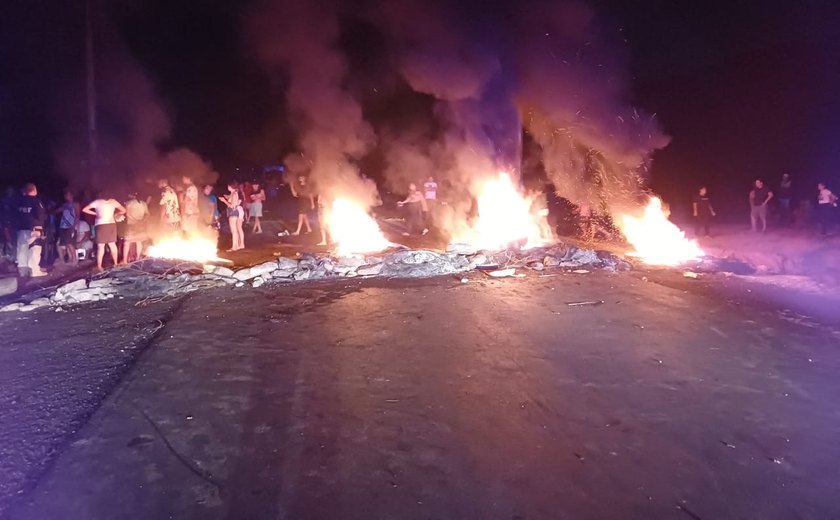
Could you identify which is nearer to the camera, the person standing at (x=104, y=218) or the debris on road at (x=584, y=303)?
the debris on road at (x=584, y=303)

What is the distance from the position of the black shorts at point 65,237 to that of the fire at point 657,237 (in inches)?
451

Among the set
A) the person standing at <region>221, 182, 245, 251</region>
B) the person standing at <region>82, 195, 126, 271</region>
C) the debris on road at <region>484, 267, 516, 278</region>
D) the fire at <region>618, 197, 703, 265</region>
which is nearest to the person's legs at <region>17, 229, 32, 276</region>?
the person standing at <region>82, 195, 126, 271</region>

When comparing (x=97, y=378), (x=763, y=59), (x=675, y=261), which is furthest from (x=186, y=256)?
(x=763, y=59)

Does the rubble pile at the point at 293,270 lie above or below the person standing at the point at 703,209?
below

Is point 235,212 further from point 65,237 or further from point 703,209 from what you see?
point 703,209

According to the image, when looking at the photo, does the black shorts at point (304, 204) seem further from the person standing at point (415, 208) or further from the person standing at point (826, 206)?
the person standing at point (826, 206)

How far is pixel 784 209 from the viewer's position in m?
15.5

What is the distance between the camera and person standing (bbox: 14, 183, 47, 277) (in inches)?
404

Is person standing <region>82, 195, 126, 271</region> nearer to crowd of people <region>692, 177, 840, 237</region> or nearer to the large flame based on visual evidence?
the large flame

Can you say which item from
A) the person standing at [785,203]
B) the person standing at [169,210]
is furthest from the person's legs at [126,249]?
the person standing at [785,203]

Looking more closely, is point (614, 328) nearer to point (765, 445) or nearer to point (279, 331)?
point (765, 445)

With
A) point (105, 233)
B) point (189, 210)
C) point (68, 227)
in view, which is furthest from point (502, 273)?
point (68, 227)

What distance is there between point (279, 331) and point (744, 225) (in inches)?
551

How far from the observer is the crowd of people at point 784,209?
1340 cm
